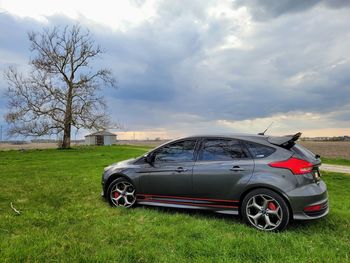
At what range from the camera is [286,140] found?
5723 mm

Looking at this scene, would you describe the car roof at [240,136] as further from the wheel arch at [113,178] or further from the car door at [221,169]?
the wheel arch at [113,178]

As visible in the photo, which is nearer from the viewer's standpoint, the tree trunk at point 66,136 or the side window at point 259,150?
A: the side window at point 259,150

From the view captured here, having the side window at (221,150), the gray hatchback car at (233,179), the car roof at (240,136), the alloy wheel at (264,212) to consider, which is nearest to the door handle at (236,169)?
the gray hatchback car at (233,179)

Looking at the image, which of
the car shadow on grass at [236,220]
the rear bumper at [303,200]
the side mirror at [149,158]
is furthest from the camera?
the side mirror at [149,158]

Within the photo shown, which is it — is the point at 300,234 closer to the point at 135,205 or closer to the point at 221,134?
the point at 221,134

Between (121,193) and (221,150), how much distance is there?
7.90 ft

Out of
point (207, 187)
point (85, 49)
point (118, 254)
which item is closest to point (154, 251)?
point (118, 254)

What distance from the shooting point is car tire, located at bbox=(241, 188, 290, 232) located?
5250mm

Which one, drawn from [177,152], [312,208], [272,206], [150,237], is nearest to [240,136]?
[177,152]

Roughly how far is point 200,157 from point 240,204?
118 centimetres

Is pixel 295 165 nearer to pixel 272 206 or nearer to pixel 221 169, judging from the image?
pixel 272 206

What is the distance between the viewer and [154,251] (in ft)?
14.1

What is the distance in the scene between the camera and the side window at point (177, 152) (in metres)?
6.51

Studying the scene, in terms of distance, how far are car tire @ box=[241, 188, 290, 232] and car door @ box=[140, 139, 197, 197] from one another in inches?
45.3
